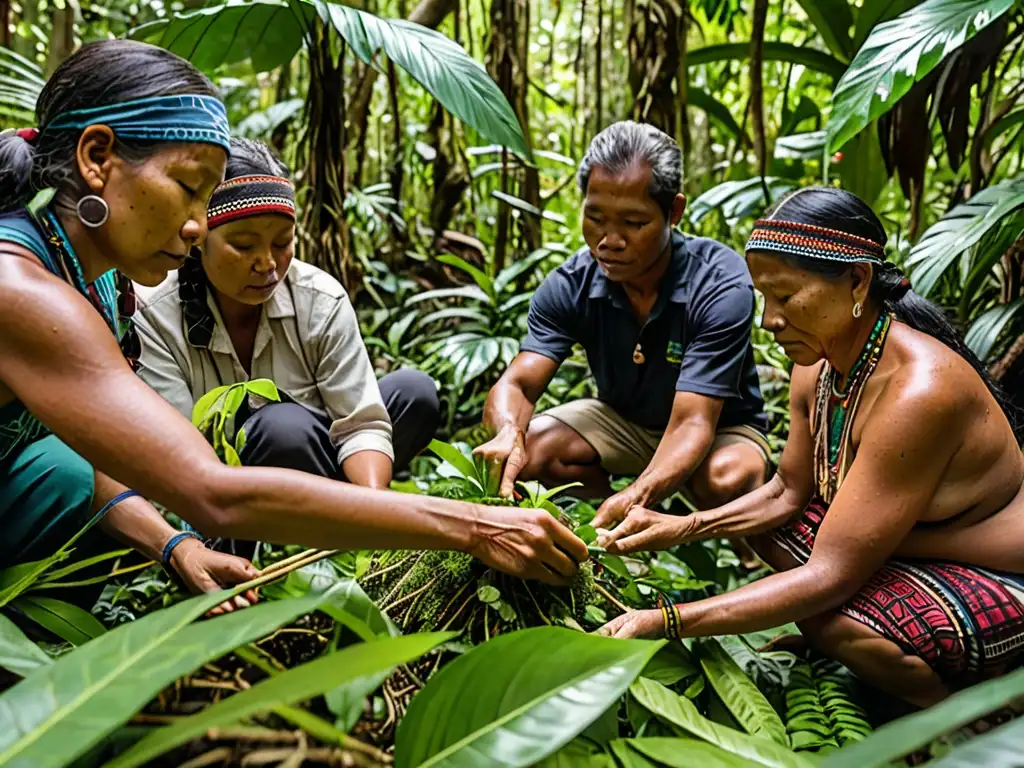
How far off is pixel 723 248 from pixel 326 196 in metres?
1.64

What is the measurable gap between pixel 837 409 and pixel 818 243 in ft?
1.32

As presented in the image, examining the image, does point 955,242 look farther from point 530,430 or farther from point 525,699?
point 525,699

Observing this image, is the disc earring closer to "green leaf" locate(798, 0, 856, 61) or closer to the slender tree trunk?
the slender tree trunk

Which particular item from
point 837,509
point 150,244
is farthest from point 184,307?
point 837,509

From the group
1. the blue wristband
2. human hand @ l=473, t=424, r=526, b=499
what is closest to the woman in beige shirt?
human hand @ l=473, t=424, r=526, b=499

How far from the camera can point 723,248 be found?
9.36 feet

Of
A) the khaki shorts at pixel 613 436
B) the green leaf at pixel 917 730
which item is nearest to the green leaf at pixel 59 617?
the green leaf at pixel 917 730

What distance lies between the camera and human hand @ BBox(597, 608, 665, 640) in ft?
5.63

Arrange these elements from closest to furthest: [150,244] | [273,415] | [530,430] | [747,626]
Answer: [150,244]
[747,626]
[273,415]
[530,430]

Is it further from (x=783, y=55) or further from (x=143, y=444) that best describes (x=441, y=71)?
(x=143, y=444)

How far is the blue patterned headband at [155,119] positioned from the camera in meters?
1.49

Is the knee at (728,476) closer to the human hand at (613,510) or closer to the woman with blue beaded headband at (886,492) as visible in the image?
the human hand at (613,510)

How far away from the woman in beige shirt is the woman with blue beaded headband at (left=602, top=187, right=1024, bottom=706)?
825 mm

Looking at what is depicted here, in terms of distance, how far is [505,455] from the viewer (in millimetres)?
2449
